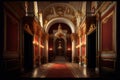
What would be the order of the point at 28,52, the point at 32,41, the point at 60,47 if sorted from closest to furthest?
1. the point at 28,52
2. the point at 32,41
3. the point at 60,47

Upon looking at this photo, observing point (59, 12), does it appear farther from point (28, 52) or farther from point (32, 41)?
point (28, 52)

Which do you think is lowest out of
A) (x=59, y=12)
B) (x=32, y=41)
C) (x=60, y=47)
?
(x=60, y=47)

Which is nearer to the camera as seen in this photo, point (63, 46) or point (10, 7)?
point (10, 7)

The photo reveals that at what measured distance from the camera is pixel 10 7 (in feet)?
28.8

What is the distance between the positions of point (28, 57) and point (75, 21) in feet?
41.3

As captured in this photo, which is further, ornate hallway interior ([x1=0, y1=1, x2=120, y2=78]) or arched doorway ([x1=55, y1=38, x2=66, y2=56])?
arched doorway ([x1=55, y1=38, x2=66, y2=56])

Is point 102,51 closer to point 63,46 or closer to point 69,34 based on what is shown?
point 69,34

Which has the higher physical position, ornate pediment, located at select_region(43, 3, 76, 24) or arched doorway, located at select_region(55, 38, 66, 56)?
ornate pediment, located at select_region(43, 3, 76, 24)

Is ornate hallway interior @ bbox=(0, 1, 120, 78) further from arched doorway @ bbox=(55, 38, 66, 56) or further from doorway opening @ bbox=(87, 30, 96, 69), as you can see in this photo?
arched doorway @ bbox=(55, 38, 66, 56)

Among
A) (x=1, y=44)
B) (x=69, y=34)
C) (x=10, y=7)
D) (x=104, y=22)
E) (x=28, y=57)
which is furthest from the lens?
(x=69, y=34)

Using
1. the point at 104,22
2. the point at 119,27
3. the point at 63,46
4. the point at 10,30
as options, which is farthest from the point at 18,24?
the point at 63,46

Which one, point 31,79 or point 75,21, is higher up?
point 75,21

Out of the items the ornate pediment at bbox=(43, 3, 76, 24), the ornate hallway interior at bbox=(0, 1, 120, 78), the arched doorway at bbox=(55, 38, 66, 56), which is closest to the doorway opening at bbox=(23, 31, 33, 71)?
the ornate hallway interior at bbox=(0, 1, 120, 78)

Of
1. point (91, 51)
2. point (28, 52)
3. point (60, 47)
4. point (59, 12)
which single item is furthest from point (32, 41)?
point (60, 47)
